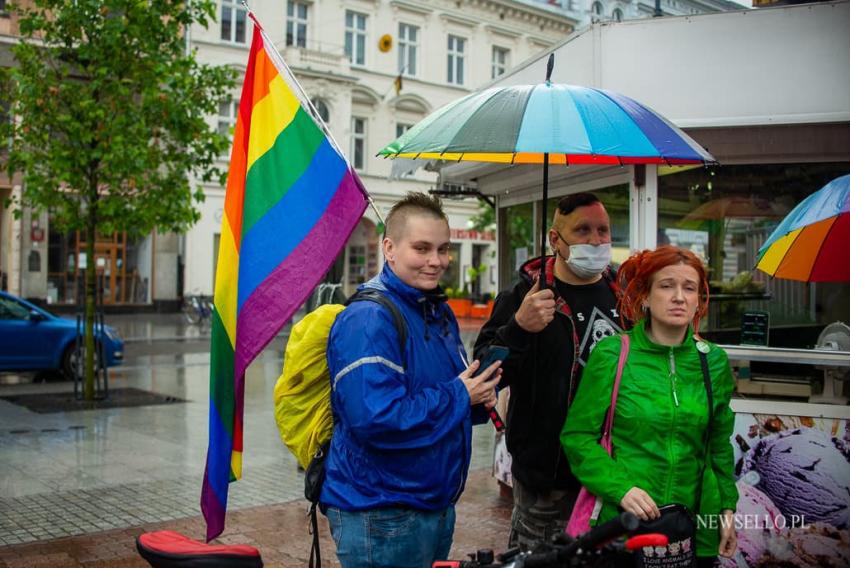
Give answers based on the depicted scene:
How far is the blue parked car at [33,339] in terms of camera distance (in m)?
13.7

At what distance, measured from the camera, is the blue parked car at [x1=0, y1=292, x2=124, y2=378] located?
1373 centimetres

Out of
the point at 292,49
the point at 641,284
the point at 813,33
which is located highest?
the point at 292,49

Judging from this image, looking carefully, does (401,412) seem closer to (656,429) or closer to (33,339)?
(656,429)

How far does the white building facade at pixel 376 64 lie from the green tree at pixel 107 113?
2123 centimetres

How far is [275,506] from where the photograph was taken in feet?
21.6

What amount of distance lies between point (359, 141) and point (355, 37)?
14.3 ft

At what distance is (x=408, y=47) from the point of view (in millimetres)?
38469

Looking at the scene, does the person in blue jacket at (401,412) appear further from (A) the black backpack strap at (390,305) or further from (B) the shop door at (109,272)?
(B) the shop door at (109,272)

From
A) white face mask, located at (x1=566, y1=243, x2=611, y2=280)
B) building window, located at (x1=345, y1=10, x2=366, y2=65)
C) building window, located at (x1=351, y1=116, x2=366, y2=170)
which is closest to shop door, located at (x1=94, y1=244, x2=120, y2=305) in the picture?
building window, located at (x1=351, y1=116, x2=366, y2=170)

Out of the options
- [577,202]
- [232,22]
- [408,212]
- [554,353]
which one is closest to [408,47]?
[232,22]

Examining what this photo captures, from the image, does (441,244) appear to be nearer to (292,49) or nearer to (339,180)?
(339,180)

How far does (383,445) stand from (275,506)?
4.27 meters

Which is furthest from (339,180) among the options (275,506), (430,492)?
(275,506)

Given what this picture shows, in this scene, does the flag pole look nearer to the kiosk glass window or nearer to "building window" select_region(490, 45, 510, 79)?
the kiosk glass window
